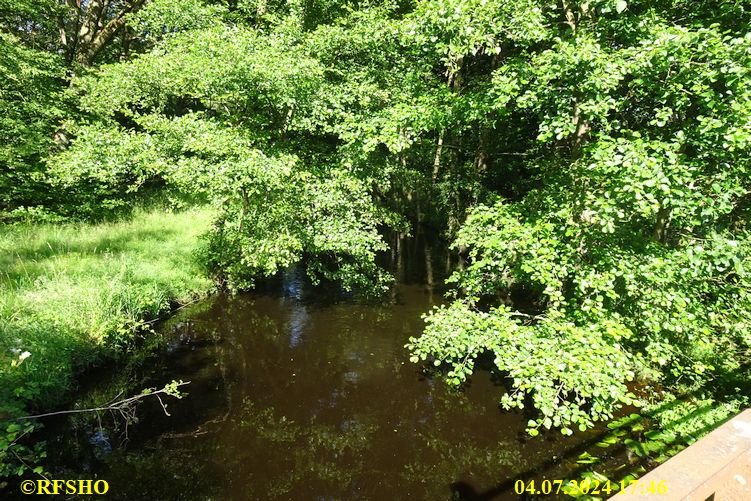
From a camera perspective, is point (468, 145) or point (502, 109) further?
point (468, 145)

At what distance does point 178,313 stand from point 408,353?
7.32m

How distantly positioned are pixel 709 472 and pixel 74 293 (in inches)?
444

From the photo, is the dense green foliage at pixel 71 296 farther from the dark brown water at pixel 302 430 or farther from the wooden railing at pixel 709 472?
the wooden railing at pixel 709 472

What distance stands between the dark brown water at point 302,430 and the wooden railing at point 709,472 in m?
5.15

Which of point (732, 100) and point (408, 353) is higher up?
point (732, 100)

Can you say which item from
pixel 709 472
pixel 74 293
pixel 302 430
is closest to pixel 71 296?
pixel 74 293

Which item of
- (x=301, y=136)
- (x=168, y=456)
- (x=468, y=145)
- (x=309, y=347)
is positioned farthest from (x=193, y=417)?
(x=468, y=145)

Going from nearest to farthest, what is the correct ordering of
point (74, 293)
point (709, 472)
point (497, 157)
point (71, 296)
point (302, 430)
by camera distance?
point (709, 472) < point (302, 430) < point (71, 296) < point (74, 293) < point (497, 157)

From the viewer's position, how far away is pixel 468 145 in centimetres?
1394

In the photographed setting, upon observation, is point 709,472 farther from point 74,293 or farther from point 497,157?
point 497,157

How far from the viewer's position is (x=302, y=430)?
741cm

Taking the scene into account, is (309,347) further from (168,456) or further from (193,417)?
(168,456)

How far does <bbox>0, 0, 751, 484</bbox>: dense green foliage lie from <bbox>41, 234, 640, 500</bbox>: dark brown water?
1.13 metres

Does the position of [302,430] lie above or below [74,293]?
below
